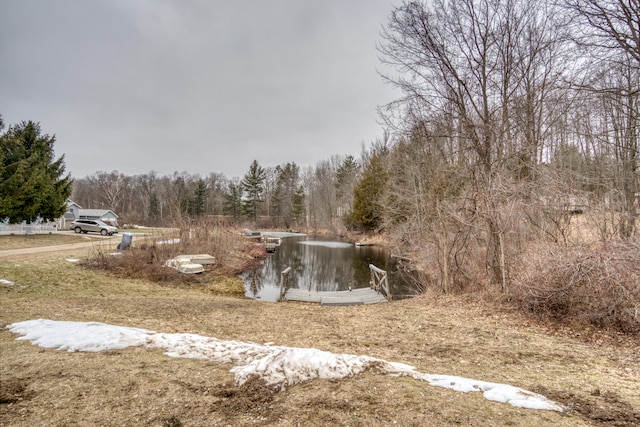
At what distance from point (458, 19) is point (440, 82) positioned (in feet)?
4.97

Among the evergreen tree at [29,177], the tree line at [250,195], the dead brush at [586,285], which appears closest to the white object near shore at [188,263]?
the evergreen tree at [29,177]

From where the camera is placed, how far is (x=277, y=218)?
60.8m

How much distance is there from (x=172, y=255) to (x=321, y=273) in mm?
8404

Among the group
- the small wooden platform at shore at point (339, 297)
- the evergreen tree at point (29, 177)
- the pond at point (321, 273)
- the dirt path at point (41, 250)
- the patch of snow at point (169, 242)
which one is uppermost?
the evergreen tree at point (29, 177)

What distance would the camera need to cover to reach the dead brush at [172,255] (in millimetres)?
12676

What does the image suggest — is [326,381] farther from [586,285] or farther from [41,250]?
[41,250]

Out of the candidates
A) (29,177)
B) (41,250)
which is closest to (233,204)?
(29,177)

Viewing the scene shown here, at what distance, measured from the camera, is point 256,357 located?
12.5 ft

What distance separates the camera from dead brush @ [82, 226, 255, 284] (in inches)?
499

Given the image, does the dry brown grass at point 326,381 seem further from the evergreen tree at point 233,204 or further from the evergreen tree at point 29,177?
the evergreen tree at point 233,204

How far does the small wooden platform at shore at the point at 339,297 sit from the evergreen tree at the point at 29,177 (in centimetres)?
1767

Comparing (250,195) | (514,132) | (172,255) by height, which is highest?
(250,195)

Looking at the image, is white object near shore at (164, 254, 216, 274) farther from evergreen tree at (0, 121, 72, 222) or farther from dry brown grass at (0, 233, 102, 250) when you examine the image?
evergreen tree at (0, 121, 72, 222)

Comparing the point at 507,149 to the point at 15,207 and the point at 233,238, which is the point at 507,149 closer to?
the point at 233,238
